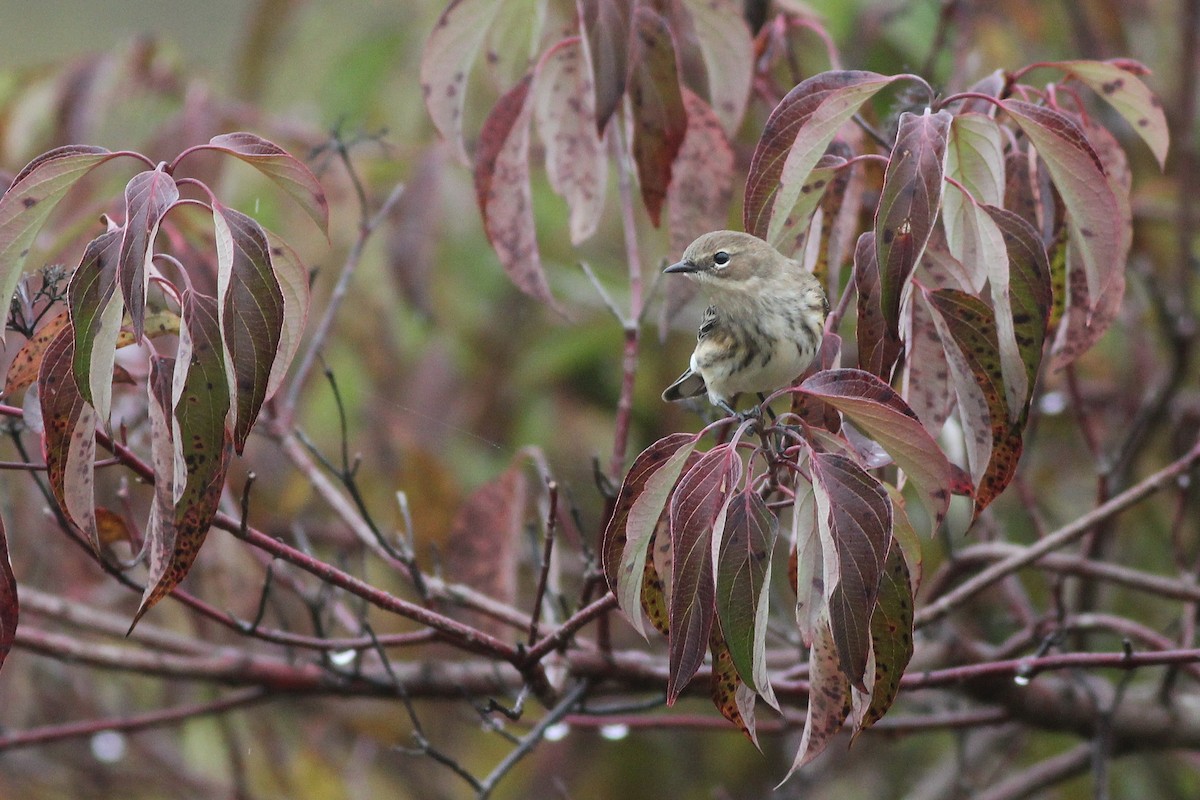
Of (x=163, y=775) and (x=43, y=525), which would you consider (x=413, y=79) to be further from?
(x=163, y=775)

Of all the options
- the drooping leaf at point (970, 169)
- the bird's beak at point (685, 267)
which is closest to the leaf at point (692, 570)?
the drooping leaf at point (970, 169)

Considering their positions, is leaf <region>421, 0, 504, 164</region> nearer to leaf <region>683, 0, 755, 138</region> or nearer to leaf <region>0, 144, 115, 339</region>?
leaf <region>683, 0, 755, 138</region>

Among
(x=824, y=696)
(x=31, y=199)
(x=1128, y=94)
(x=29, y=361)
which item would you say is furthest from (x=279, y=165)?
(x=1128, y=94)

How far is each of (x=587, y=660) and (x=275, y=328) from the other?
1088 millimetres

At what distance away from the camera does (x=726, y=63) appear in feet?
7.25

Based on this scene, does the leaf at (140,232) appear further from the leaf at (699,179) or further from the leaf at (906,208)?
the leaf at (699,179)

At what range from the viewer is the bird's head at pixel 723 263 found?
7.09 feet

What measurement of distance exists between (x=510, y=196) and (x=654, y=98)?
1.02ft

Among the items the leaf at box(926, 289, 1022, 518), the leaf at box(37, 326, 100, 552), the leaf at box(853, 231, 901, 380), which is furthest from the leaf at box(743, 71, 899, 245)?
the leaf at box(37, 326, 100, 552)

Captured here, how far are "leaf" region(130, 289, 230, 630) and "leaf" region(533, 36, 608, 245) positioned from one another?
3.20 ft

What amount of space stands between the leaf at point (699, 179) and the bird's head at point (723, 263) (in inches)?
2.9

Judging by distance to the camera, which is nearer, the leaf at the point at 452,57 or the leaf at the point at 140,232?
the leaf at the point at 140,232

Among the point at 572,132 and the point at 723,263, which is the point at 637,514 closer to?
the point at 723,263

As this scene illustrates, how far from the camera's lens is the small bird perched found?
6.78 feet
